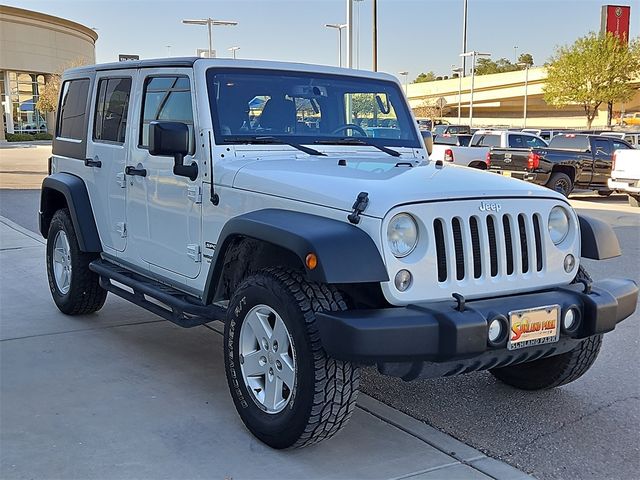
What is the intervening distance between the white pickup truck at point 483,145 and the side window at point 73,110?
13119 millimetres

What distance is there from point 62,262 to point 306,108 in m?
2.78

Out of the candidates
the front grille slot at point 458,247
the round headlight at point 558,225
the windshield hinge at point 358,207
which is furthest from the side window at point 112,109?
the round headlight at point 558,225

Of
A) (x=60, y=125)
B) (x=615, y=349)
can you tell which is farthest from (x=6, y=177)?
(x=615, y=349)

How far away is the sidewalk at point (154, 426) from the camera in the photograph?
3.63 metres

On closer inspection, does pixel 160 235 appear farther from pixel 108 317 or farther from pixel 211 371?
pixel 108 317

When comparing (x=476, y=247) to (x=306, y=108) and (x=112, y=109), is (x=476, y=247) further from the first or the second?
(x=112, y=109)

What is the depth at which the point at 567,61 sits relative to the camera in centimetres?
5091

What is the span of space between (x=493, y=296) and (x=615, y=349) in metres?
2.54

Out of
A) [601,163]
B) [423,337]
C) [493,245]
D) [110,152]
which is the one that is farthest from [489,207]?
[601,163]

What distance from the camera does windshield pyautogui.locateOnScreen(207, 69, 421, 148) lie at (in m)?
4.73

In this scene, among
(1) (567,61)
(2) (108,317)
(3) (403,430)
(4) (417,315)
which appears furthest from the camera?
(1) (567,61)

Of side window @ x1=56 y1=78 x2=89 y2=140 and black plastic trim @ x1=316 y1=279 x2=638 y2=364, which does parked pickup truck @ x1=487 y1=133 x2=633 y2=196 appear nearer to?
side window @ x1=56 y1=78 x2=89 y2=140

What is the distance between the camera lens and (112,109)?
19.0 feet

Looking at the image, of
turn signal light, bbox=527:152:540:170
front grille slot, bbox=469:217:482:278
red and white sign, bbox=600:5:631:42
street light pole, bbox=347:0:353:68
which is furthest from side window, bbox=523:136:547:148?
red and white sign, bbox=600:5:631:42
